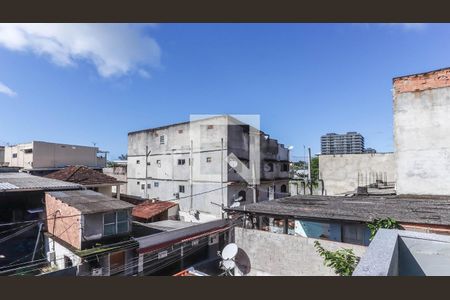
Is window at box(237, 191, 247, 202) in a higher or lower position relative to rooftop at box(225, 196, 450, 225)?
lower

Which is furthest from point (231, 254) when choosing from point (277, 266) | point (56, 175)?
point (56, 175)

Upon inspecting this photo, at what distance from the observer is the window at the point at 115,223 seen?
11.5 m

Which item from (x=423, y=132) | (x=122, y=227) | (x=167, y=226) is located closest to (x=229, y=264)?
(x=122, y=227)

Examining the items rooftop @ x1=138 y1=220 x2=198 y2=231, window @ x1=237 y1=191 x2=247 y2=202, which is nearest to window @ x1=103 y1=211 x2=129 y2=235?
rooftop @ x1=138 y1=220 x2=198 y2=231

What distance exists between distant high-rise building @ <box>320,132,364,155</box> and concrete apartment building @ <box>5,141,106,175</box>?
247ft

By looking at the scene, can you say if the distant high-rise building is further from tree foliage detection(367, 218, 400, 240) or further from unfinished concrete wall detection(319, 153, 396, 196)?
tree foliage detection(367, 218, 400, 240)

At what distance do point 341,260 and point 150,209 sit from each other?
15.3 meters

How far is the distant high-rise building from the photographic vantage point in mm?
90688

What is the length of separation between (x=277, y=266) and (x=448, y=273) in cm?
714

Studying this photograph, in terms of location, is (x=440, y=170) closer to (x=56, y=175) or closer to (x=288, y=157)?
(x=288, y=157)

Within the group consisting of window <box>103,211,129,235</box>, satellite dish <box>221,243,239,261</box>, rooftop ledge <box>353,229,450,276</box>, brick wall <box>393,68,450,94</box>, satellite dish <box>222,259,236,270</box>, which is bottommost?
satellite dish <box>222,259,236,270</box>

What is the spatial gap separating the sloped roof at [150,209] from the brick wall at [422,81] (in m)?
16.5

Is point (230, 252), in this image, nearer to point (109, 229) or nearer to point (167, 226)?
point (109, 229)

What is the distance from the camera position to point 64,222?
11.6 metres
